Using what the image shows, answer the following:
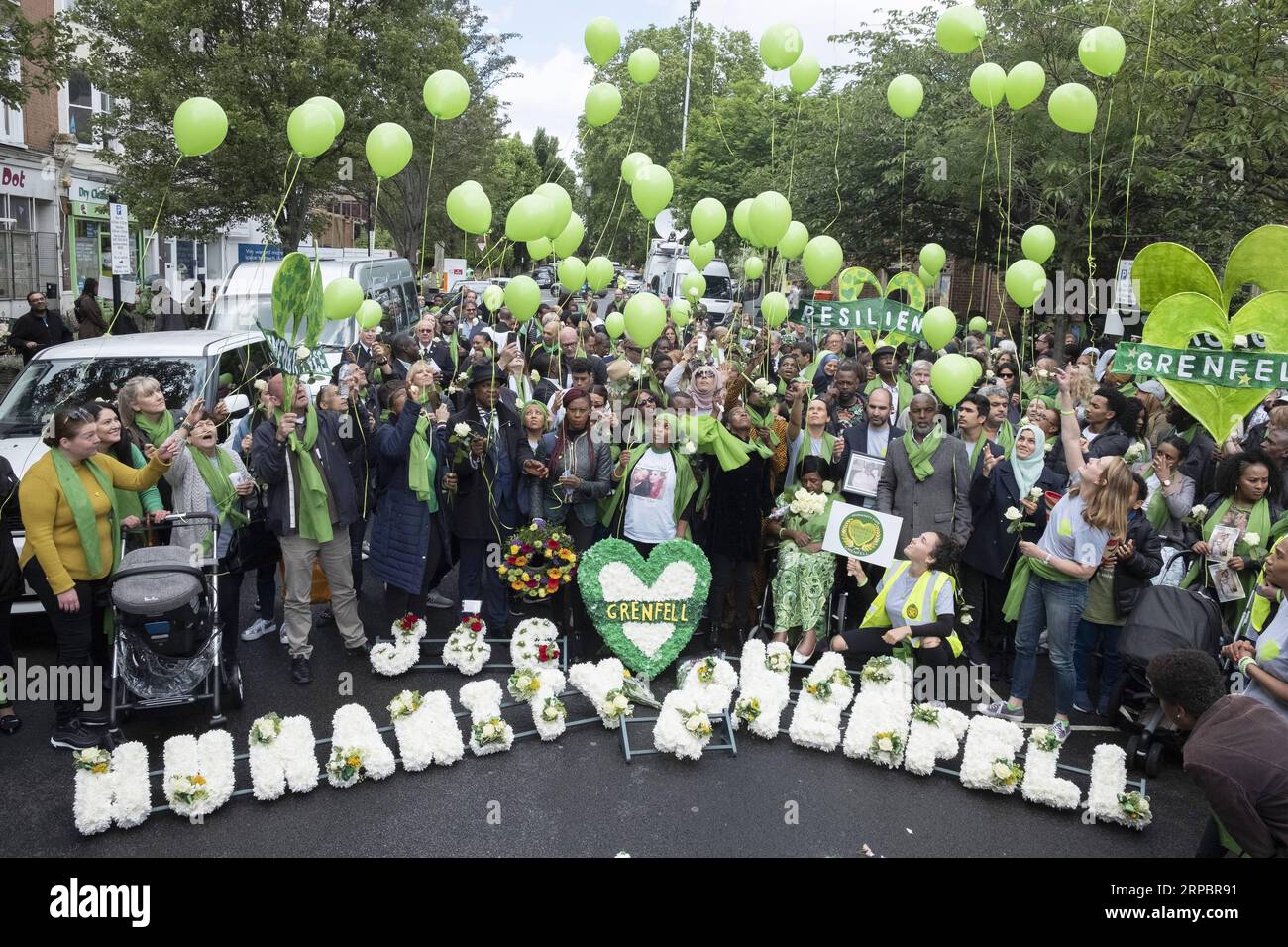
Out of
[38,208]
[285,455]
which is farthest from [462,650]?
[38,208]

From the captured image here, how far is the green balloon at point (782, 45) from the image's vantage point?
7941mm

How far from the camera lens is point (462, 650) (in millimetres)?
6320

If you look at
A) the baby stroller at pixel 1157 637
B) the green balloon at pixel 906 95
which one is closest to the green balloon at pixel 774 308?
the green balloon at pixel 906 95

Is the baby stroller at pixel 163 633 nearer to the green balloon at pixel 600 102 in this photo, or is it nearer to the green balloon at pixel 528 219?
Answer: the green balloon at pixel 528 219

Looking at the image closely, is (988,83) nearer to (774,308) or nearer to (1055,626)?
(774,308)

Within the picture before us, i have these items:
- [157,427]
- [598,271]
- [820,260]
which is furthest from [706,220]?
[157,427]

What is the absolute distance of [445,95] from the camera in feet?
23.4

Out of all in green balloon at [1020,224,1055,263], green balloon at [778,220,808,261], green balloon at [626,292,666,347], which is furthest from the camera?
green balloon at [1020,224,1055,263]

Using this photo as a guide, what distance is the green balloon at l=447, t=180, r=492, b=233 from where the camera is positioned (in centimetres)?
694

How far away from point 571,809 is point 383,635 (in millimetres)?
2527

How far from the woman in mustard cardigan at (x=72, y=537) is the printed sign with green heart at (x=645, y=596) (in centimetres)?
264

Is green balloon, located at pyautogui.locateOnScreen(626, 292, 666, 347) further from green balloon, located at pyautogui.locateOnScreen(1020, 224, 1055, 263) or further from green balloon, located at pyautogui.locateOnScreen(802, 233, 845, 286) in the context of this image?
green balloon, located at pyautogui.locateOnScreen(1020, 224, 1055, 263)

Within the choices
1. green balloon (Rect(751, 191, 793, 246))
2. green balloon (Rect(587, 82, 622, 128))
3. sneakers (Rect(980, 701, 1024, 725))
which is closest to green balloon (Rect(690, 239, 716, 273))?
green balloon (Rect(587, 82, 622, 128))

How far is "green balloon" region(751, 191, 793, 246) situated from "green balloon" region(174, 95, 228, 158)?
3.70m
